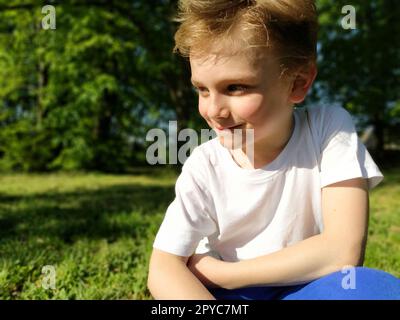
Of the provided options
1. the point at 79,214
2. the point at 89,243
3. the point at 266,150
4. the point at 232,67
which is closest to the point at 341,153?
the point at 266,150

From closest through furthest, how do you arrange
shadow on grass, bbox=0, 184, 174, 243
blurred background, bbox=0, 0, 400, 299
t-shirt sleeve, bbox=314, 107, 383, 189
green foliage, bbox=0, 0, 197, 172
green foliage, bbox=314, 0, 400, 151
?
t-shirt sleeve, bbox=314, 107, 383, 189, shadow on grass, bbox=0, 184, 174, 243, blurred background, bbox=0, 0, 400, 299, green foliage, bbox=0, 0, 197, 172, green foliage, bbox=314, 0, 400, 151

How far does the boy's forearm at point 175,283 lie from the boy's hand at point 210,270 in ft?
0.27

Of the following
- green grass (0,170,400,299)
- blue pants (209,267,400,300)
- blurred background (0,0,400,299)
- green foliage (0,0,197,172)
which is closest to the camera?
blue pants (209,267,400,300)

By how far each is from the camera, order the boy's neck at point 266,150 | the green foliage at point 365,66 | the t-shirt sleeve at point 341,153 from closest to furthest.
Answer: the t-shirt sleeve at point 341,153
the boy's neck at point 266,150
the green foliage at point 365,66

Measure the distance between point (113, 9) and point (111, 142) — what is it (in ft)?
13.6

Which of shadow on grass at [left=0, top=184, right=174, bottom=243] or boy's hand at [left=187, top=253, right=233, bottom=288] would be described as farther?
shadow on grass at [left=0, top=184, right=174, bottom=243]

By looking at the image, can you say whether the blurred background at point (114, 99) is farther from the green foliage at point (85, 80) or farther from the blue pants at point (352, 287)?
the blue pants at point (352, 287)

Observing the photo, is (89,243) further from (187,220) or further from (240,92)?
(240,92)

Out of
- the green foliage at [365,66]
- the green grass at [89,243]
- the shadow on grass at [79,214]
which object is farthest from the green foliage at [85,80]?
the green grass at [89,243]

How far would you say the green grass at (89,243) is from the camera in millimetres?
2604

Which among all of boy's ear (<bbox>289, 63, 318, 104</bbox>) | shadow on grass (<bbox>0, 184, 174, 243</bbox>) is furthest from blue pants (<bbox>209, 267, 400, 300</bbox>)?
shadow on grass (<bbox>0, 184, 174, 243</bbox>)

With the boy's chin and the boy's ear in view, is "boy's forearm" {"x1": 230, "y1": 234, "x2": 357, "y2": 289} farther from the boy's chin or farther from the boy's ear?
the boy's ear

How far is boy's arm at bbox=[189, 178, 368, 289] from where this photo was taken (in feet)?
4.68
